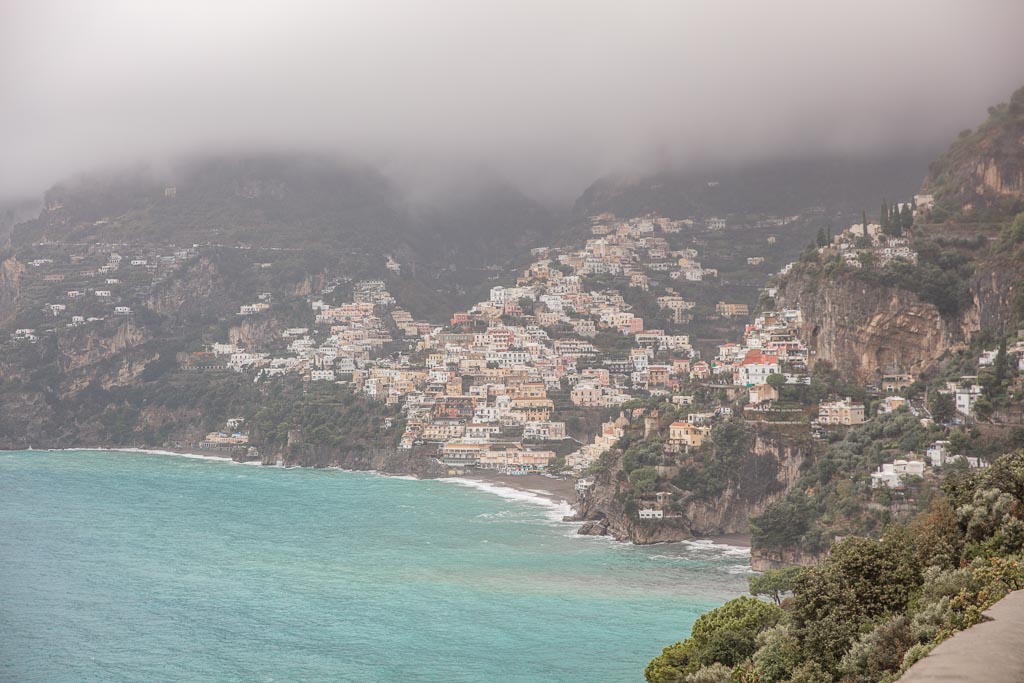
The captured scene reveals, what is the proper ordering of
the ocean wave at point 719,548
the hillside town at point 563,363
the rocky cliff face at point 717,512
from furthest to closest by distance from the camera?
the hillside town at point 563,363
the rocky cliff face at point 717,512
the ocean wave at point 719,548

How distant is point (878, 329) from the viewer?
4278 cm

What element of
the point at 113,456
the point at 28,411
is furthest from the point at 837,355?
the point at 28,411

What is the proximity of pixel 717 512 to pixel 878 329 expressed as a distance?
29.8ft

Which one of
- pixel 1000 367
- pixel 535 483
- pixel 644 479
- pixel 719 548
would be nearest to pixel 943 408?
pixel 1000 367

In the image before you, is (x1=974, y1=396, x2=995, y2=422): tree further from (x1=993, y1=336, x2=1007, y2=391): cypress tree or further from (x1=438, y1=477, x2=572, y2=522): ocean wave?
(x1=438, y1=477, x2=572, y2=522): ocean wave

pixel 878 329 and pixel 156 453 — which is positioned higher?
pixel 878 329

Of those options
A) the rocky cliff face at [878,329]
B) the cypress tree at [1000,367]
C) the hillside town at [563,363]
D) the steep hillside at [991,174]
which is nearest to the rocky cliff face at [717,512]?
the hillside town at [563,363]

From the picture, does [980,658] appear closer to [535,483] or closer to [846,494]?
[846,494]

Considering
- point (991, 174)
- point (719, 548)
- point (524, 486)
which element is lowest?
point (719, 548)

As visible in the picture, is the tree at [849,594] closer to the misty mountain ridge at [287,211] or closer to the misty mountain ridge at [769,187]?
the misty mountain ridge at [769,187]

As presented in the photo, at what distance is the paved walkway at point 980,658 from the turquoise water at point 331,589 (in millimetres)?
18284

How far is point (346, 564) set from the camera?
4062 cm

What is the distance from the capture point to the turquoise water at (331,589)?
28312 mm

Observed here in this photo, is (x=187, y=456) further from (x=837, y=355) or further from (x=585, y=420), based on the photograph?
(x=837, y=355)
